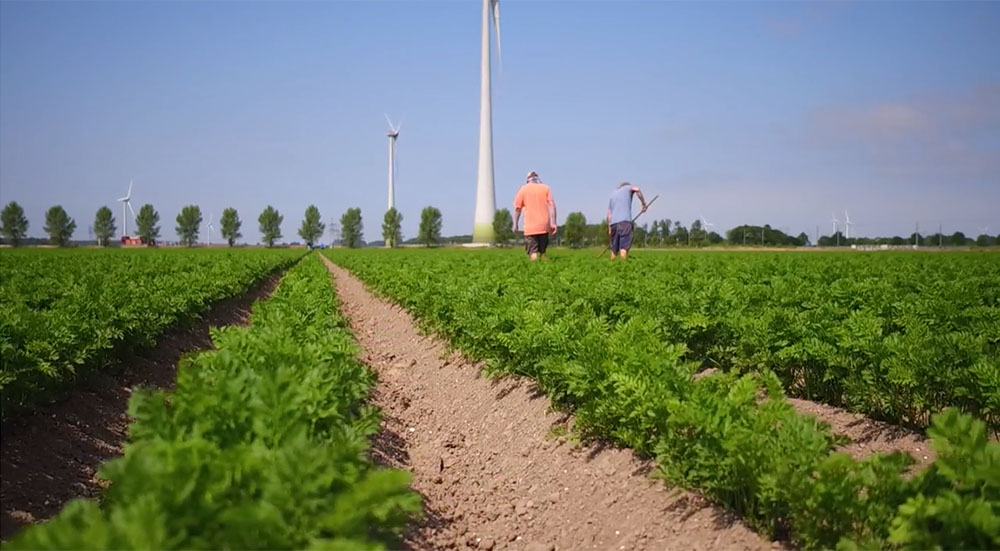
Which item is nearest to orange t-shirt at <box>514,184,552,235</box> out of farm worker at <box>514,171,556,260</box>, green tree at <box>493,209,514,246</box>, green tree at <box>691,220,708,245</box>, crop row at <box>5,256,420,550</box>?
farm worker at <box>514,171,556,260</box>

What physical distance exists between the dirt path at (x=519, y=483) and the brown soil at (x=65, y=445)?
2.27 m

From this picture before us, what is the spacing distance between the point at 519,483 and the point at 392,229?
116 m

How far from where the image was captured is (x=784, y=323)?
680cm

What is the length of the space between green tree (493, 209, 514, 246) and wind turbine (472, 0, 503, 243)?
1238 inches

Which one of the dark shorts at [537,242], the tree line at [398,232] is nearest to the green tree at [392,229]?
the tree line at [398,232]

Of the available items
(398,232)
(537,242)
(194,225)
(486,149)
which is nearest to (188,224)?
(194,225)

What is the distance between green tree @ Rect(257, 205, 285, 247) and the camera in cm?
14300

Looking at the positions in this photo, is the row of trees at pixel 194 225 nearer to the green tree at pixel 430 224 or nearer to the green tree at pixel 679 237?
the green tree at pixel 430 224

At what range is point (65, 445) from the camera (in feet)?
20.4

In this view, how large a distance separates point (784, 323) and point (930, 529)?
3.91 metres

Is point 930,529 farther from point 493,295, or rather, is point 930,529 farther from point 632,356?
point 493,295

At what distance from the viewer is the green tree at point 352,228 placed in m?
145

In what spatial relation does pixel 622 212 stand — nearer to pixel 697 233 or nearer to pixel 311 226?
pixel 697 233

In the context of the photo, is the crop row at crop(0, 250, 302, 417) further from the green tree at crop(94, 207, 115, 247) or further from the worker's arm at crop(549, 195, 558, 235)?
the green tree at crop(94, 207, 115, 247)
